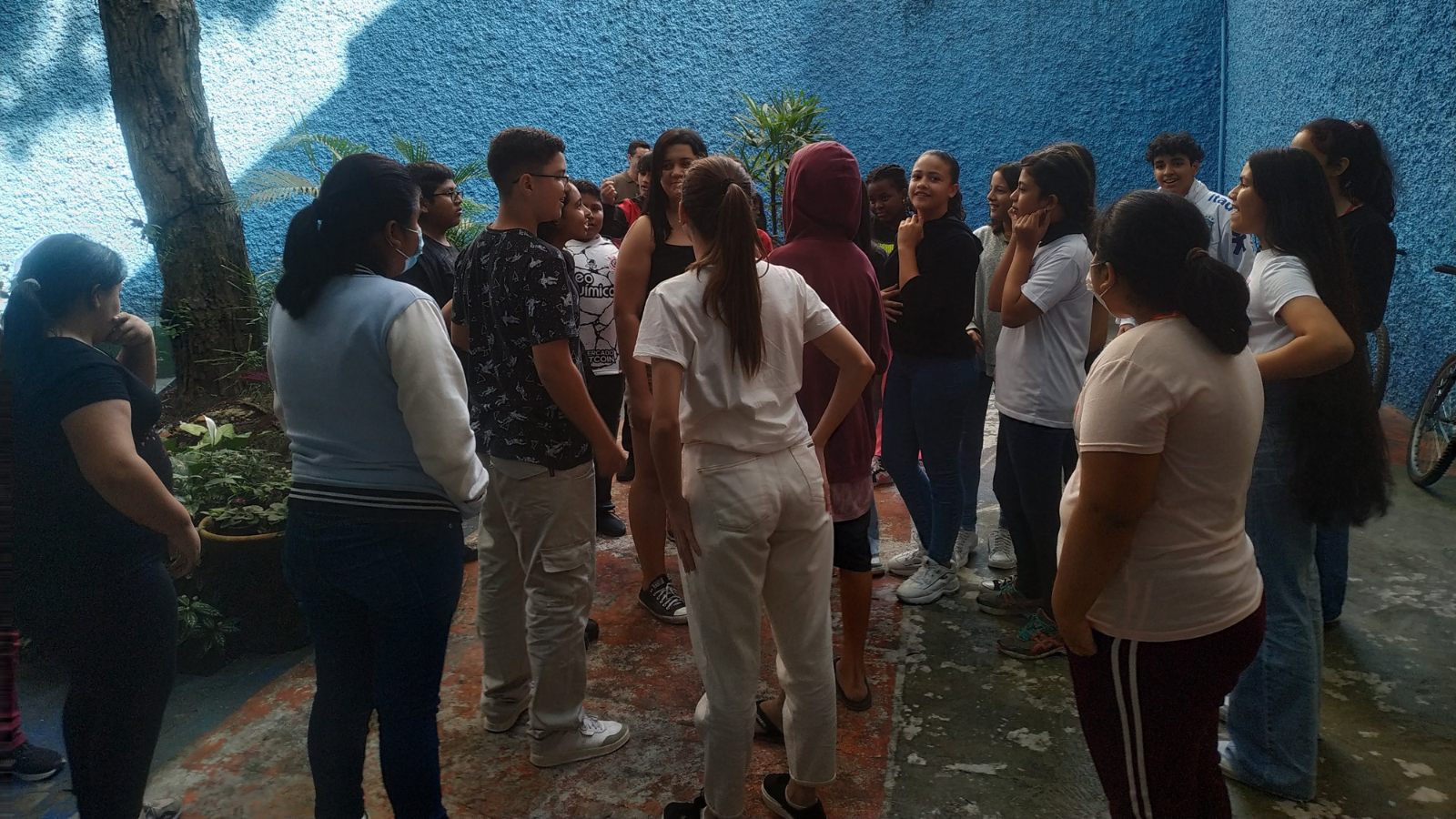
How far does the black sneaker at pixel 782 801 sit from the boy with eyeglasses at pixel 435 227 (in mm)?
2184

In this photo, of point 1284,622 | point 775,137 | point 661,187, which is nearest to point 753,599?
point 1284,622

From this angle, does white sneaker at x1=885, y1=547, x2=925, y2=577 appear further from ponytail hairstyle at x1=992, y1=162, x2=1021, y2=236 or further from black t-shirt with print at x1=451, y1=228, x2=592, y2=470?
black t-shirt with print at x1=451, y1=228, x2=592, y2=470

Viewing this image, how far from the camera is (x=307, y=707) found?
2.71 metres

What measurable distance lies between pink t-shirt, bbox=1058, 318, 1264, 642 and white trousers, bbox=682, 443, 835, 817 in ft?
1.93

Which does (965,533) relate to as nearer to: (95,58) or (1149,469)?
(1149,469)

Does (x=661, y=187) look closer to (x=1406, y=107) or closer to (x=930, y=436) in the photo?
(x=930, y=436)

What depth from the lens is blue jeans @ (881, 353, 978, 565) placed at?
10.4ft

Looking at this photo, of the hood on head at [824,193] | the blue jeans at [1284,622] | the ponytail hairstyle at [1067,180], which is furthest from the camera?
the ponytail hairstyle at [1067,180]

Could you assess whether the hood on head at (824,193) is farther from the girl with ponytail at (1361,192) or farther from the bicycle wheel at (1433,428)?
the bicycle wheel at (1433,428)

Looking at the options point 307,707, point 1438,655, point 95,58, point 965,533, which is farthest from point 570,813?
point 95,58

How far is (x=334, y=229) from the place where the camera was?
1.71 meters

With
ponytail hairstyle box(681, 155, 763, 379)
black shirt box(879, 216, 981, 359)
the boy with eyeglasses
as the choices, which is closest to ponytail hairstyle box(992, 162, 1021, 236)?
black shirt box(879, 216, 981, 359)

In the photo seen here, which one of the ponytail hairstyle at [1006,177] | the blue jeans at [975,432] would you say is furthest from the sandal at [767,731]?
the ponytail hairstyle at [1006,177]

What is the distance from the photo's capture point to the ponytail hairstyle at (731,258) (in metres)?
1.82
